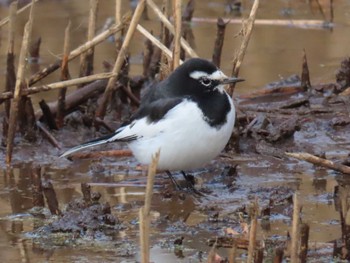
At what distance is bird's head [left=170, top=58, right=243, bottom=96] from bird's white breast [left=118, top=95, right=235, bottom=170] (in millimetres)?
176

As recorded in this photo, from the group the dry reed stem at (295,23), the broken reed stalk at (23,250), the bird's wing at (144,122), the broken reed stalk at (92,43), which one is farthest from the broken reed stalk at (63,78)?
the dry reed stem at (295,23)

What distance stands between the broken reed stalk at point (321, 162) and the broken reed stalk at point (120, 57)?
5.51 ft

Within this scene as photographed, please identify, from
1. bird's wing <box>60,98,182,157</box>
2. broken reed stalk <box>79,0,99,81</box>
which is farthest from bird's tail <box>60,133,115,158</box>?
broken reed stalk <box>79,0,99,81</box>

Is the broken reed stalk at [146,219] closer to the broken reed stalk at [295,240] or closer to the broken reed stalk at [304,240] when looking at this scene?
the broken reed stalk at [295,240]

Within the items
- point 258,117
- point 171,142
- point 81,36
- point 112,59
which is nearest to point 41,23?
point 81,36

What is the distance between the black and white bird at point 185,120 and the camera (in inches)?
257

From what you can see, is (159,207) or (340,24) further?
(340,24)

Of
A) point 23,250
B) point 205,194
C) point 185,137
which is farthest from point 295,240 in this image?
point 205,194

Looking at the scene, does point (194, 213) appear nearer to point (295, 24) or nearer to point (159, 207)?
point (159, 207)

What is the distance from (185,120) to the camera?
21.4 feet

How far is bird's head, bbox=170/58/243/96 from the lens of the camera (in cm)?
677

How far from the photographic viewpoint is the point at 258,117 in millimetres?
7836

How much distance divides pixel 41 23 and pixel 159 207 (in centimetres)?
568

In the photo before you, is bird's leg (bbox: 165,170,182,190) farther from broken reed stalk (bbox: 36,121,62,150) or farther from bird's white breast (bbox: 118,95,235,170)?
broken reed stalk (bbox: 36,121,62,150)
